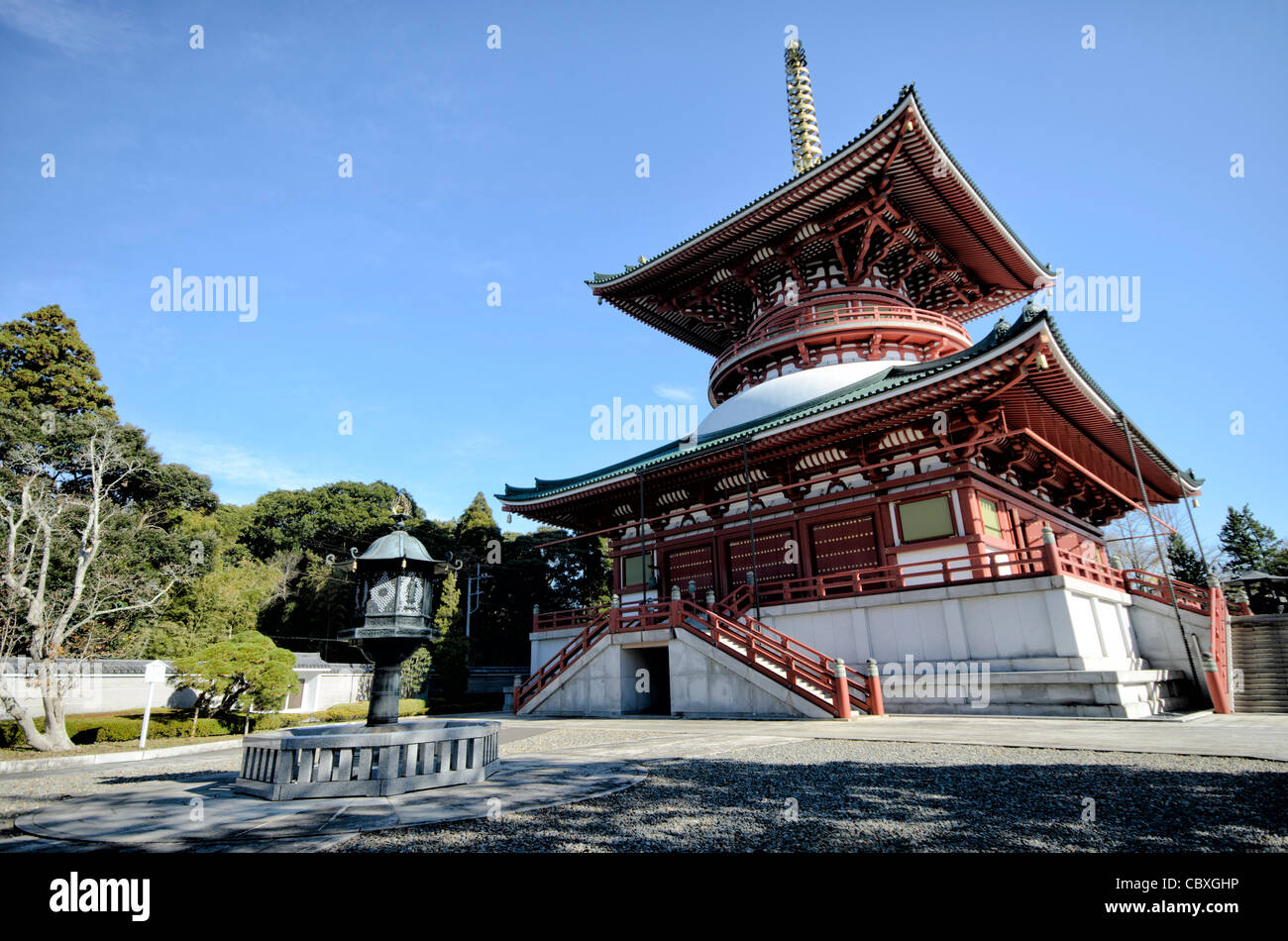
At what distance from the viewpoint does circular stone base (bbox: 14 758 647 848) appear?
4246mm

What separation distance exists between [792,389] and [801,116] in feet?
57.2

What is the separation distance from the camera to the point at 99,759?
39.8 ft

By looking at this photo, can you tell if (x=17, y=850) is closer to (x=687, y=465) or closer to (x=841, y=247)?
(x=687, y=465)

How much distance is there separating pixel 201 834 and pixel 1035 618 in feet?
44.2

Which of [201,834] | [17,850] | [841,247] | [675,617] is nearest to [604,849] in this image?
[201,834]

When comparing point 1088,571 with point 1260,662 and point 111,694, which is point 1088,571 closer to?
point 1260,662

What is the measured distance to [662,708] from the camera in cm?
1684

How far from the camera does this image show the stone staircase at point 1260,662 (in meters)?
13.6

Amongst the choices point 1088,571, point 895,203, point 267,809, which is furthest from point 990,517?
point 267,809

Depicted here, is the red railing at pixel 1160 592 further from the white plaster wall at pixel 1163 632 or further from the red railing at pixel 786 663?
the red railing at pixel 786 663

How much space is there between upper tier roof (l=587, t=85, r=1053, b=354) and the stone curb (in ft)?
59.9

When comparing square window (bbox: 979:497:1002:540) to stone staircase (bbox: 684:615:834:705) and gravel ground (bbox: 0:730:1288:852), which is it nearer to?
stone staircase (bbox: 684:615:834:705)

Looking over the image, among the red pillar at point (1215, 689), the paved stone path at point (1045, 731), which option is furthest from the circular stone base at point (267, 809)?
the red pillar at point (1215, 689)
